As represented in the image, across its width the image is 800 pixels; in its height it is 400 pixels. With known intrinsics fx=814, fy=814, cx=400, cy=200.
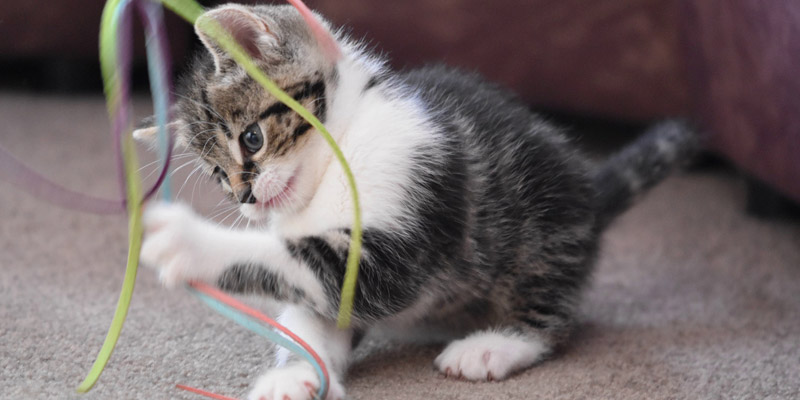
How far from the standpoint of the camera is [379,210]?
104 centimetres

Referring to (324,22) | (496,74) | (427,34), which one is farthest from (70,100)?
(324,22)

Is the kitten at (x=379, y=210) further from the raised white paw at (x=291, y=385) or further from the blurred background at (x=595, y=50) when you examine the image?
the blurred background at (x=595, y=50)

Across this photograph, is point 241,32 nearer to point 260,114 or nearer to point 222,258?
point 260,114

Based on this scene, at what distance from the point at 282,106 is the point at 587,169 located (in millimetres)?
554

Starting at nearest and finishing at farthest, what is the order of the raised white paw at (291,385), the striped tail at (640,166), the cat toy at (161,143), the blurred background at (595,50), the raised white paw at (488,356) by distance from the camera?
1. the cat toy at (161,143)
2. the raised white paw at (291,385)
3. the raised white paw at (488,356)
4. the striped tail at (640,166)
5. the blurred background at (595,50)

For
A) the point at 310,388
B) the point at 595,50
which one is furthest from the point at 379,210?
the point at 595,50

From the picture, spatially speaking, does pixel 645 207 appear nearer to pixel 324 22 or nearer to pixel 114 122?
pixel 324 22

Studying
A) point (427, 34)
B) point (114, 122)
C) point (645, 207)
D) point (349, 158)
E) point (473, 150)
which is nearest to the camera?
point (114, 122)

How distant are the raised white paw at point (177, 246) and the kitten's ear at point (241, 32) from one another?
0.79ft

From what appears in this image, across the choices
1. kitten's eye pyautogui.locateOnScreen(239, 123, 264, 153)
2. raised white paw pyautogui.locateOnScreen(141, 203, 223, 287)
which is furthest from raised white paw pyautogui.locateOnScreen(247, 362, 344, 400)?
kitten's eye pyautogui.locateOnScreen(239, 123, 264, 153)

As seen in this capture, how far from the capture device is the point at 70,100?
2.79 metres

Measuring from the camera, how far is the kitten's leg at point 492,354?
44.1 inches

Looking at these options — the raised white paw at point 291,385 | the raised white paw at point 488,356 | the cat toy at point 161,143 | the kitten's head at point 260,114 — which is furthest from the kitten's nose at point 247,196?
the raised white paw at point 488,356

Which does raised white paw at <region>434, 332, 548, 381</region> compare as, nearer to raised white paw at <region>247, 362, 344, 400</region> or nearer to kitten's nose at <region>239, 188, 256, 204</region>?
raised white paw at <region>247, 362, 344, 400</region>
